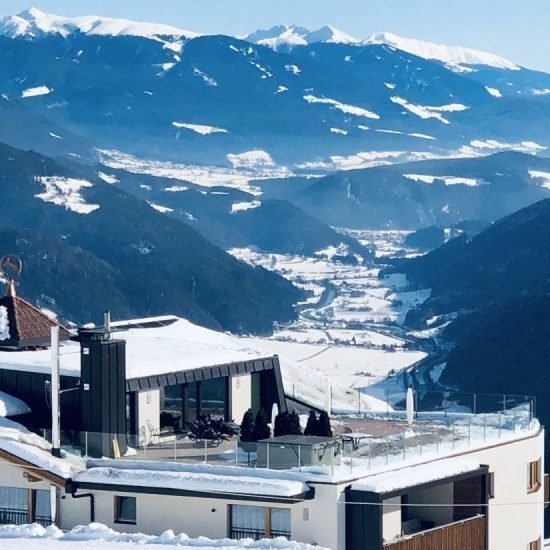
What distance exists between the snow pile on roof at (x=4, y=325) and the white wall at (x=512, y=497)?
11.5m

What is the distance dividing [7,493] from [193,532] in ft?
13.9

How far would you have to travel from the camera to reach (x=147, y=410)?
38906 mm

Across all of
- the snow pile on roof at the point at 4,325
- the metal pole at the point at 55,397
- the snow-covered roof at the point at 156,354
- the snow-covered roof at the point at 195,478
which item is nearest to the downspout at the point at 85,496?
the snow-covered roof at the point at 195,478

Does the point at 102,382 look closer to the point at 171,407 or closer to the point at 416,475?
the point at 171,407

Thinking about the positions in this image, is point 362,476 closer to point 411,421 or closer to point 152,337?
point 411,421

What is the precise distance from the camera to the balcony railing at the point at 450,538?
112 feet

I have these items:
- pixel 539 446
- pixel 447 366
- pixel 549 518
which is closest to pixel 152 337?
pixel 539 446

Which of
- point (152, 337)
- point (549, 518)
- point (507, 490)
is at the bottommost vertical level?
point (549, 518)

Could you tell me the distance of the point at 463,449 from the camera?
36.1 m

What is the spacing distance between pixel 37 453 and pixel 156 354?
19.4 feet

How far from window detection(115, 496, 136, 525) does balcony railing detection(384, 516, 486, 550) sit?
4711mm

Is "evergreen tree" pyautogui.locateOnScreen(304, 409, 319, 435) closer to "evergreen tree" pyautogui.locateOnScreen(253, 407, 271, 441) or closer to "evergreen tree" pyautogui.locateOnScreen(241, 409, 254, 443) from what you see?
"evergreen tree" pyautogui.locateOnScreen(253, 407, 271, 441)

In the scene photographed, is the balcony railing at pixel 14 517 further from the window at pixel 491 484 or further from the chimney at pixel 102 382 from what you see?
the window at pixel 491 484

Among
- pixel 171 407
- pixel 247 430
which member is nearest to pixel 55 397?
pixel 247 430
